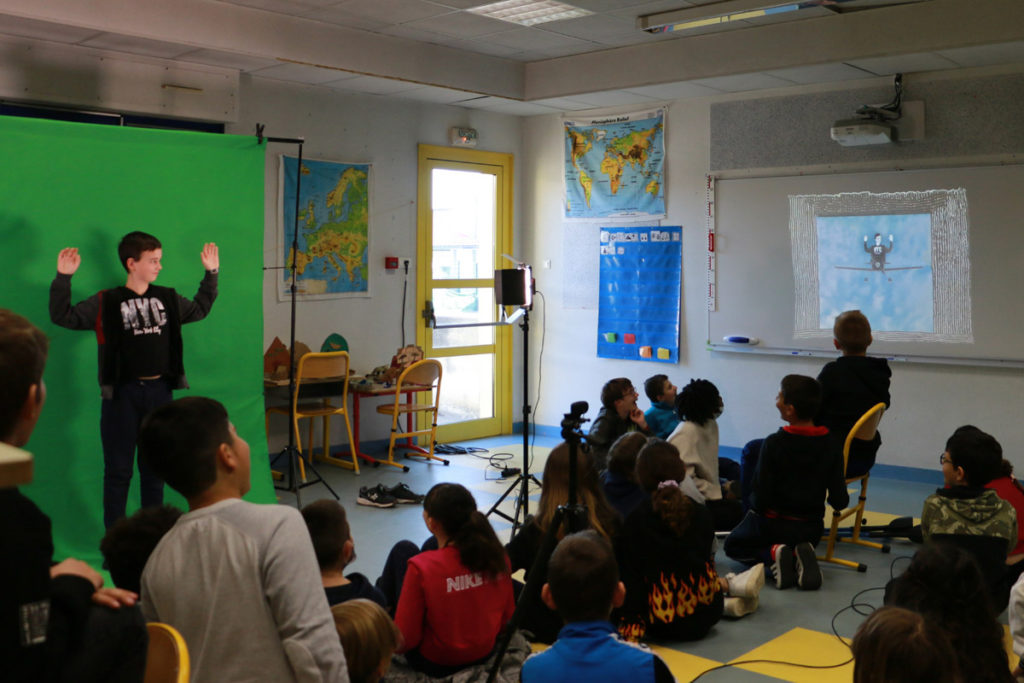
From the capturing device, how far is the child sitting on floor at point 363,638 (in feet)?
6.38

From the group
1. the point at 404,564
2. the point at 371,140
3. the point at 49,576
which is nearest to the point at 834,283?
the point at 371,140

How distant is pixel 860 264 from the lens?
6398 millimetres

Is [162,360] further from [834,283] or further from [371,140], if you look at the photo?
[834,283]

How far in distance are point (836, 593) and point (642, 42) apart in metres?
3.90

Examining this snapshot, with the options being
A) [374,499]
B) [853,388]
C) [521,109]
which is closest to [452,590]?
[853,388]

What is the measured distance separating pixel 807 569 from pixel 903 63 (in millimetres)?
3277

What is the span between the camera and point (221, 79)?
235 inches

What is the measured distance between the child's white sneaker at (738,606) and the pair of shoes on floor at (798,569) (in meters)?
0.36

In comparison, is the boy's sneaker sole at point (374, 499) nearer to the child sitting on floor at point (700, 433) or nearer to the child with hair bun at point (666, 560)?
the child sitting on floor at point (700, 433)

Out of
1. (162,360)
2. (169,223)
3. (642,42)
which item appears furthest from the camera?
(642,42)

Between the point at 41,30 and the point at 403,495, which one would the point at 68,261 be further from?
the point at 403,495

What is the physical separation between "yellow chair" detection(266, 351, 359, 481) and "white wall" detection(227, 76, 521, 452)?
11.3 inches

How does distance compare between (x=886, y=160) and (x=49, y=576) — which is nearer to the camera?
(x=49, y=576)

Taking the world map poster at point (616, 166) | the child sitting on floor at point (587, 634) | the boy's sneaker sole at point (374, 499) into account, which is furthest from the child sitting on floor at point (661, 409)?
the child sitting on floor at point (587, 634)
